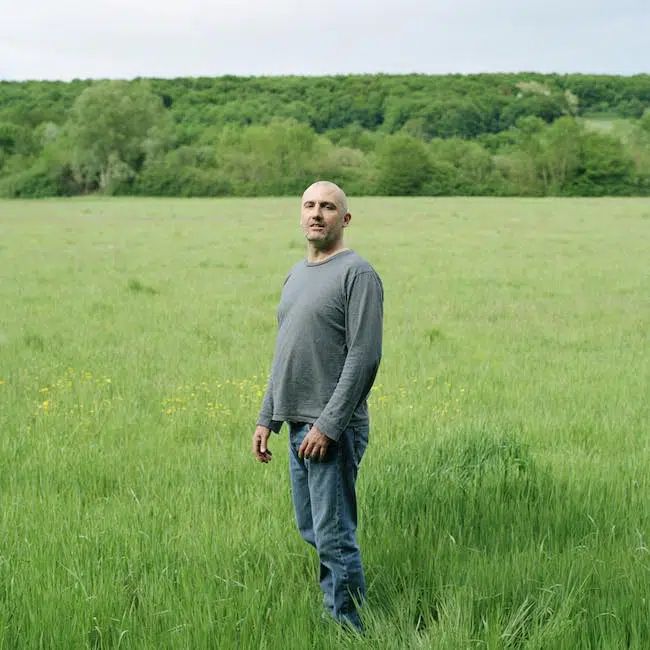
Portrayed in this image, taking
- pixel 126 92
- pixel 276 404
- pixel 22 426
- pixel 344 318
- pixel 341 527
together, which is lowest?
pixel 22 426

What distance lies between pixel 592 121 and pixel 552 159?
120ft

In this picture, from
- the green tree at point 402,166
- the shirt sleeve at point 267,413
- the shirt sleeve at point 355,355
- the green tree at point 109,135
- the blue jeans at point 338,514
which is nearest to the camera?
the shirt sleeve at point 355,355

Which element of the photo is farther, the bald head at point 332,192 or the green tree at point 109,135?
the green tree at point 109,135

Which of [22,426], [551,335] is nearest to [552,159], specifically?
[551,335]

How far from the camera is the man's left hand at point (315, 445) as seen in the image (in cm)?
337

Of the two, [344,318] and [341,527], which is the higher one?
[344,318]

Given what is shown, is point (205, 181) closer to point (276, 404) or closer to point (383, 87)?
point (383, 87)

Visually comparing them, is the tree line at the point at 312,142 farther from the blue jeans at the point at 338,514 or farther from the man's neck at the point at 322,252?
the blue jeans at the point at 338,514

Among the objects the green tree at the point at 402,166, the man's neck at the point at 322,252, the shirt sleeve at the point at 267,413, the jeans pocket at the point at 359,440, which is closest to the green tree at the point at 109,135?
the green tree at the point at 402,166

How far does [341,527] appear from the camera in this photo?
3.49m

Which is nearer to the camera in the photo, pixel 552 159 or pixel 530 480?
pixel 530 480

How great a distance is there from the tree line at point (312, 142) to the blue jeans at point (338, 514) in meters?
76.7

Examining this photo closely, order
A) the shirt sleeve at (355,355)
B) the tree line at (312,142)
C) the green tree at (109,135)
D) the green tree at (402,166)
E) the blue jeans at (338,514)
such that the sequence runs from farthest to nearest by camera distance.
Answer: the green tree at (109,135) < the tree line at (312,142) < the green tree at (402,166) < the blue jeans at (338,514) < the shirt sleeve at (355,355)

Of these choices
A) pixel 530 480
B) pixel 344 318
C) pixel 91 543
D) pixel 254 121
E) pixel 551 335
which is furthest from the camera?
pixel 254 121
